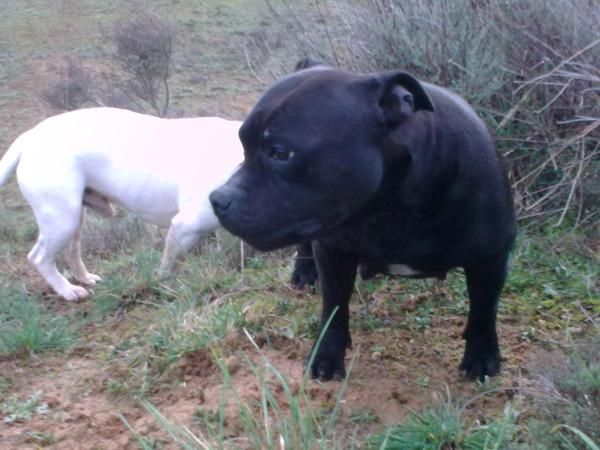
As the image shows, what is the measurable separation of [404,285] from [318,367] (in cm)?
128

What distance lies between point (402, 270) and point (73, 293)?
289 cm

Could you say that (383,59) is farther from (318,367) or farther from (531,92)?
(318,367)

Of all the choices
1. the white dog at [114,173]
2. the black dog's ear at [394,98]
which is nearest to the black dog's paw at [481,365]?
the black dog's ear at [394,98]

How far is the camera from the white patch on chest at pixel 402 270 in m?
3.93

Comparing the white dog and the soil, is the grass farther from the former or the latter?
the white dog

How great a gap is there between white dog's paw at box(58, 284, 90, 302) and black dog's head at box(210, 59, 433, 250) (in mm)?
3011

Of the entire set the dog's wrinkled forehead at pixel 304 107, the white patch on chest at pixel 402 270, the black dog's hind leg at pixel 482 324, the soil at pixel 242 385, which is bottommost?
the soil at pixel 242 385

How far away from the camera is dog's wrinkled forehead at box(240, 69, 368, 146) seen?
3.33 meters

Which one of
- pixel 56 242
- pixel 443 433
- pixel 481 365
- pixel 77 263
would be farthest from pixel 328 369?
pixel 77 263

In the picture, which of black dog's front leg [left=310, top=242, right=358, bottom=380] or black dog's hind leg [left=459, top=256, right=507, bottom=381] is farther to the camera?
black dog's front leg [left=310, top=242, right=358, bottom=380]

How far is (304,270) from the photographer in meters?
5.26

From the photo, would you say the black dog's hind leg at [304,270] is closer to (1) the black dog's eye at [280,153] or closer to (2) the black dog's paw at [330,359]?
(2) the black dog's paw at [330,359]

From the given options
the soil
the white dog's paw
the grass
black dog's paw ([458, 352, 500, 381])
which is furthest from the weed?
the white dog's paw

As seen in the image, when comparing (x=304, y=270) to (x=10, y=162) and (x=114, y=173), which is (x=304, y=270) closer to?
(x=114, y=173)
